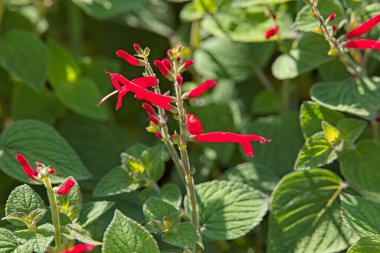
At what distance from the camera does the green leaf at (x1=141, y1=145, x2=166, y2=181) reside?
→ 168 centimetres

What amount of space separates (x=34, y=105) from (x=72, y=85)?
14 centimetres

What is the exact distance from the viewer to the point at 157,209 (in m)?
1.51

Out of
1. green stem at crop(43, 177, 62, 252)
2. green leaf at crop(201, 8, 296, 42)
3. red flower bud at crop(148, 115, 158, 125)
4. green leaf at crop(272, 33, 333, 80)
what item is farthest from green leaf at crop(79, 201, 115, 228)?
green leaf at crop(201, 8, 296, 42)

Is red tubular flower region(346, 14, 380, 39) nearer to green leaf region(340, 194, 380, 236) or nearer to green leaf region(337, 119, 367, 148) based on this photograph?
green leaf region(337, 119, 367, 148)

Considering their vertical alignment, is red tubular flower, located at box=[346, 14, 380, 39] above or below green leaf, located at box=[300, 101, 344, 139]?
above

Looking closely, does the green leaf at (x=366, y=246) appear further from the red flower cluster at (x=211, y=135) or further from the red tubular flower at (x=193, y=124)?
the red tubular flower at (x=193, y=124)

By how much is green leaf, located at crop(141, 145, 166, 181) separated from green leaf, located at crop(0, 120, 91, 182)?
162 millimetres

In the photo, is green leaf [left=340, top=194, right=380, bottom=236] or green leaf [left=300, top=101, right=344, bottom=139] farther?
green leaf [left=300, top=101, right=344, bottom=139]

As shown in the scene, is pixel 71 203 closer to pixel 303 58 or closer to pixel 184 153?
pixel 184 153

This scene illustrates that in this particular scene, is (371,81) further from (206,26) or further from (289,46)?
(206,26)

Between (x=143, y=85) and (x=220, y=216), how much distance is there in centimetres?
42

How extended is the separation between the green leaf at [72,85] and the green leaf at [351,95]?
697 millimetres

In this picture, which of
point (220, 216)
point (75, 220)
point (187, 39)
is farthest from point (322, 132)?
point (187, 39)

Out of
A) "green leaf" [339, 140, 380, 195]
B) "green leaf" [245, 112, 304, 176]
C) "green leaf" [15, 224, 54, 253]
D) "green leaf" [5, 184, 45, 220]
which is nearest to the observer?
"green leaf" [15, 224, 54, 253]
